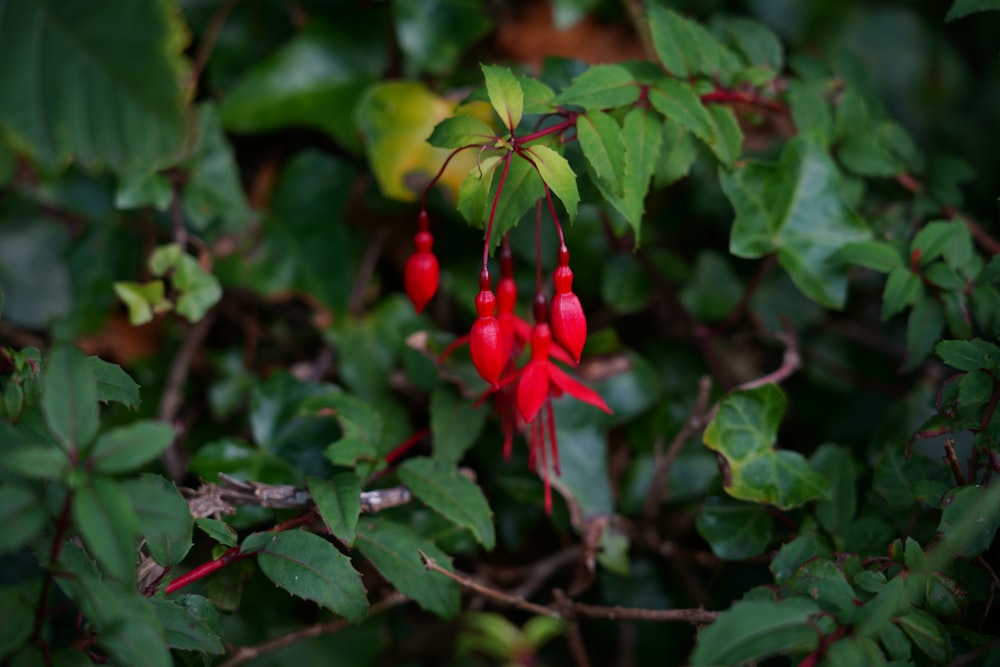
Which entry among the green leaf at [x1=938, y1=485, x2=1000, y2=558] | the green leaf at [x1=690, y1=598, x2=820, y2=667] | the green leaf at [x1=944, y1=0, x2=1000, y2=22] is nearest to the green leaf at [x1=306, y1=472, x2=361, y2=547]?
the green leaf at [x1=690, y1=598, x2=820, y2=667]

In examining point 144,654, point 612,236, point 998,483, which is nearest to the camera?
point 144,654

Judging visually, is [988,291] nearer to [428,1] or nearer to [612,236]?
[612,236]

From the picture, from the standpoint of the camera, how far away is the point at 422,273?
96cm

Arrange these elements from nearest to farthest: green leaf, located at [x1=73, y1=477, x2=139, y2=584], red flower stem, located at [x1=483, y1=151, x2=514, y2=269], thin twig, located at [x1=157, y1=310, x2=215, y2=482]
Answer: green leaf, located at [x1=73, y1=477, x2=139, y2=584]
red flower stem, located at [x1=483, y1=151, x2=514, y2=269]
thin twig, located at [x1=157, y1=310, x2=215, y2=482]

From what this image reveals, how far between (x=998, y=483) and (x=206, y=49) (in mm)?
1453

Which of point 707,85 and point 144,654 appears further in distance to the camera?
point 707,85

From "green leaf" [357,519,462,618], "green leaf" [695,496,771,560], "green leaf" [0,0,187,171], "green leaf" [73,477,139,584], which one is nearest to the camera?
"green leaf" [73,477,139,584]

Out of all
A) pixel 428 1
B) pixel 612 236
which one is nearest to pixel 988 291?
pixel 612 236

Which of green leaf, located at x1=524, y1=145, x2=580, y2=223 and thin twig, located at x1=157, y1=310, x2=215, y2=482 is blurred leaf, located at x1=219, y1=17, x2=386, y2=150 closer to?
thin twig, located at x1=157, y1=310, x2=215, y2=482

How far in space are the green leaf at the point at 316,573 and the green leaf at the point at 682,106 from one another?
615 mm

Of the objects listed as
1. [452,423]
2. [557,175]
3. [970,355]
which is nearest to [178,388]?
[452,423]

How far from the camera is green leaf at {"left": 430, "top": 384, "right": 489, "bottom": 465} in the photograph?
3.68 ft

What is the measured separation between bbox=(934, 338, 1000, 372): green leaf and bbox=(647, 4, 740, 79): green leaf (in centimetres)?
45

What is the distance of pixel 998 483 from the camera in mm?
817
